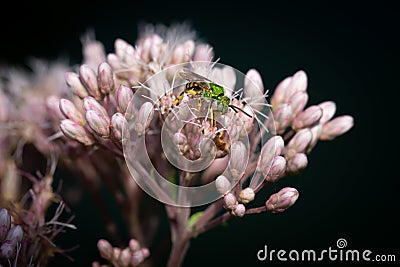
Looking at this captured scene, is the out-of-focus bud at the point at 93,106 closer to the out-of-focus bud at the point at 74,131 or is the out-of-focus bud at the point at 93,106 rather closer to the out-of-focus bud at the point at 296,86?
the out-of-focus bud at the point at 74,131

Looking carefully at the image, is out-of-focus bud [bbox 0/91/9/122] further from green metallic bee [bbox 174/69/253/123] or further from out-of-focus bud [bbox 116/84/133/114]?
green metallic bee [bbox 174/69/253/123]

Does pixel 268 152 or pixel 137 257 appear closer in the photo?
pixel 268 152

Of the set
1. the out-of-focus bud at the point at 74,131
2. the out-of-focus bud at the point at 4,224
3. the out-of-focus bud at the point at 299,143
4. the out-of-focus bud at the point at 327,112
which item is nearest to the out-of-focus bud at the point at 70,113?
the out-of-focus bud at the point at 74,131

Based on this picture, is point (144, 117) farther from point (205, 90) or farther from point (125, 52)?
point (125, 52)

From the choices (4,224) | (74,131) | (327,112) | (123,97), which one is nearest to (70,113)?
(74,131)

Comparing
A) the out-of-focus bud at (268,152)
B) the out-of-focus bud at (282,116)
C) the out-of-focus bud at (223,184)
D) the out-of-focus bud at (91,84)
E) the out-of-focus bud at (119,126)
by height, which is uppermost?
the out-of-focus bud at (91,84)

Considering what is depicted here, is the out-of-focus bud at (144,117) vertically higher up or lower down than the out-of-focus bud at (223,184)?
higher up
